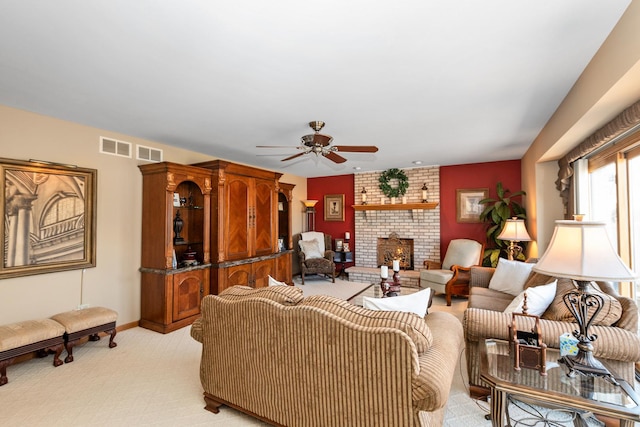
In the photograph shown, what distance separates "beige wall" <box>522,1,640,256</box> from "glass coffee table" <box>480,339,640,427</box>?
1.62 meters

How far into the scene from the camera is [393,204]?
6.36 meters

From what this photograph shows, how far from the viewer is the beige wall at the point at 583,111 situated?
1622 mm

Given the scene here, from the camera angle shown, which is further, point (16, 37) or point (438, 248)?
point (438, 248)

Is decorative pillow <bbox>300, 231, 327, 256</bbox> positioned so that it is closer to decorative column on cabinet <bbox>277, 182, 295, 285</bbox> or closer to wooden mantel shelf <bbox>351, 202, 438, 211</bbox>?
decorative column on cabinet <bbox>277, 182, 295, 285</bbox>

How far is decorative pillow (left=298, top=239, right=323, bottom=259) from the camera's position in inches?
253

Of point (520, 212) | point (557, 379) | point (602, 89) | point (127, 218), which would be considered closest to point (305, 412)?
point (557, 379)

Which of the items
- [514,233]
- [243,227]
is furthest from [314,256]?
[514,233]

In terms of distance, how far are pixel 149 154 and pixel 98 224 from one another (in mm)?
1103

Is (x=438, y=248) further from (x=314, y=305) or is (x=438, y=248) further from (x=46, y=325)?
(x=46, y=325)

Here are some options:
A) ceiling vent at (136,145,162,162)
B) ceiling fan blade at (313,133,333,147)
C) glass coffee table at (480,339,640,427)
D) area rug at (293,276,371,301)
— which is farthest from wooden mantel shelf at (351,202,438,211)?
glass coffee table at (480,339,640,427)

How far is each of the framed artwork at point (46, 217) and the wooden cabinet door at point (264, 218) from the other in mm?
2117

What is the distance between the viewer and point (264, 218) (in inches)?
202

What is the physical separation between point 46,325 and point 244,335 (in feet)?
7.20

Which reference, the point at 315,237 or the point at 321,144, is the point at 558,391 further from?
the point at 315,237
